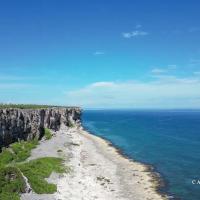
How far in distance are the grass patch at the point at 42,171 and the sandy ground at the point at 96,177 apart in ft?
3.55

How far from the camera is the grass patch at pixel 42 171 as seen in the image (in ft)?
167

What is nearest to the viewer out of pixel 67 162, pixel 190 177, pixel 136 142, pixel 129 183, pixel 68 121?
pixel 129 183

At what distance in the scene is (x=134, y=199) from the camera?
53.1 m

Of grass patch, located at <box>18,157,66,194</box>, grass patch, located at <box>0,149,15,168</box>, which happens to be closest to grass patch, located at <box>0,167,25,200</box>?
grass patch, located at <box>18,157,66,194</box>

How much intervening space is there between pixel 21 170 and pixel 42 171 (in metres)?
3.52

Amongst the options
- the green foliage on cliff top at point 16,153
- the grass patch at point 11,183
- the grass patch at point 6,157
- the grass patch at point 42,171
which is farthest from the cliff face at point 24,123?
the grass patch at point 11,183

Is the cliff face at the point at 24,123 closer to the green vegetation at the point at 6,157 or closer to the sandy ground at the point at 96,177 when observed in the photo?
the sandy ground at the point at 96,177

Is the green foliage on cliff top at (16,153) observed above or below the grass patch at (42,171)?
above

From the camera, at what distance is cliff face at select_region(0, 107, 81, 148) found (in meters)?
81.6

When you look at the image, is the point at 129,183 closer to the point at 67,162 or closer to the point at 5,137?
the point at 67,162

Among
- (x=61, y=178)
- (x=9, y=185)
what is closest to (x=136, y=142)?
(x=61, y=178)

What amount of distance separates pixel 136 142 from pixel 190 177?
54.4 metres

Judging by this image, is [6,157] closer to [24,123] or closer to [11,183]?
[24,123]

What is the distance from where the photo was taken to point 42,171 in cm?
5994
